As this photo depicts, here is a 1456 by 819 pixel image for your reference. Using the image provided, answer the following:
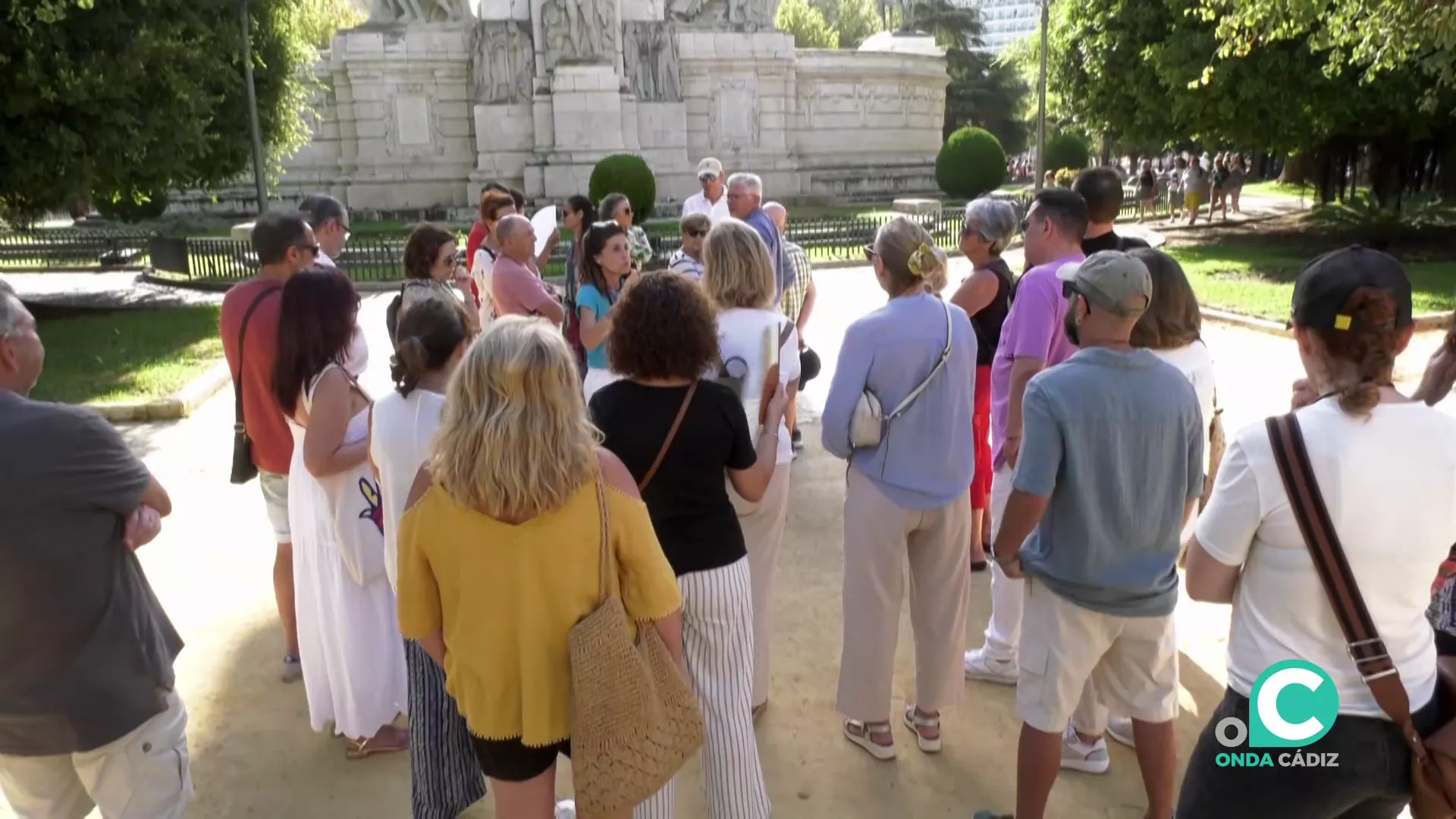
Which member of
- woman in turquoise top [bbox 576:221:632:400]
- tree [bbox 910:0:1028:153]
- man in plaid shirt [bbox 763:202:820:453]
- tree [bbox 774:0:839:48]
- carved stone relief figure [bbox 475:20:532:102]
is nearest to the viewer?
woman in turquoise top [bbox 576:221:632:400]

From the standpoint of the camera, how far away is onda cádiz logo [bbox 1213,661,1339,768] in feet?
7.30

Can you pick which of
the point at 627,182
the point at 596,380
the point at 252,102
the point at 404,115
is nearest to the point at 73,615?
the point at 596,380

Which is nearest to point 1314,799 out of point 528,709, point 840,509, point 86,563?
point 528,709

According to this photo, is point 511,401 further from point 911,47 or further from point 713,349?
point 911,47

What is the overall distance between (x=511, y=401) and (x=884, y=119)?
3518 centimetres

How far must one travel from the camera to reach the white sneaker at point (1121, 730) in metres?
4.07

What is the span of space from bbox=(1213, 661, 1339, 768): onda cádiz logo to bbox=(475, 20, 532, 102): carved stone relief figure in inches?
1186

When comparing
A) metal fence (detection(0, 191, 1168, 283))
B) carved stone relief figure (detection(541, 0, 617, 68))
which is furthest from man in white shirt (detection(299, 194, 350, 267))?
carved stone relief figure (detection(541, 0, 617, 68))

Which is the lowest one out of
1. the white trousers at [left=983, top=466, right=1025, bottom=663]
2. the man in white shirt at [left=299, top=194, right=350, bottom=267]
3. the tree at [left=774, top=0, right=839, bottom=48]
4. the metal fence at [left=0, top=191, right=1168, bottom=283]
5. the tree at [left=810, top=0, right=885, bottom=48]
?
the white trousers at [left=983, top=466, right=1025, bottom=663]

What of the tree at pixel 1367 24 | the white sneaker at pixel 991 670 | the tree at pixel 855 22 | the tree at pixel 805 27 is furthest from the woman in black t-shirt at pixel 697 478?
the tree at pixel 855 22

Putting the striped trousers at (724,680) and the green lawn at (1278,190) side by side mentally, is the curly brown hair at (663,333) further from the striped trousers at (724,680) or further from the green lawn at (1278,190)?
the green lawn at (1278,190)

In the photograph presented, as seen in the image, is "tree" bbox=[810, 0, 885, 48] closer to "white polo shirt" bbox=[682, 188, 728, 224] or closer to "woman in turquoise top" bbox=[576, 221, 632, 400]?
"white polo shirt" bbox=[682, 188, 728, 224]

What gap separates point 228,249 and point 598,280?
16.8 meters

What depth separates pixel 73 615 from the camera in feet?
8.55
